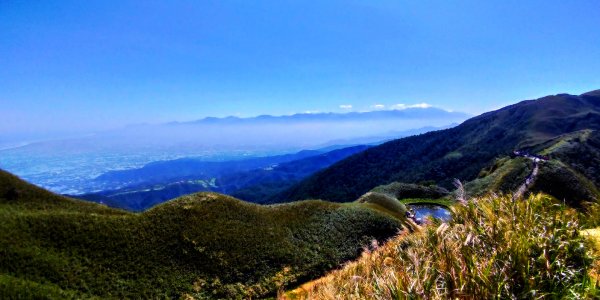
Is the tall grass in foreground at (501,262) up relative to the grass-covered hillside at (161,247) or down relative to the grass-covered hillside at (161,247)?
up

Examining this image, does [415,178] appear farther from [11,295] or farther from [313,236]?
[11,295]

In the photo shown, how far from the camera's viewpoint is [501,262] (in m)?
9.42

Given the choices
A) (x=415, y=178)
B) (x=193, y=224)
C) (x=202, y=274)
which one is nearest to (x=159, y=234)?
(x=193, y=224)

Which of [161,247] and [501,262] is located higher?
[501,262]

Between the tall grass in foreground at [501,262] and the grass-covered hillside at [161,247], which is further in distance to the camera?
the grass-covered hillside at [161,247]

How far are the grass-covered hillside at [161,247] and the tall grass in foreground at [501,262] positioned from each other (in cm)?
2228

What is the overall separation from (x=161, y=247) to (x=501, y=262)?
30.0 m

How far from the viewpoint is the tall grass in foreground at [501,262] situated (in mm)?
8344

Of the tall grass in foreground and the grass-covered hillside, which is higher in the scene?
the tall grass in foreground

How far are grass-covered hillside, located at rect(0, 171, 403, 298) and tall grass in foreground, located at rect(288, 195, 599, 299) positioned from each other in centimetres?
2228

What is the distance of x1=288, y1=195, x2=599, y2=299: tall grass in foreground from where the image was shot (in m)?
8.34

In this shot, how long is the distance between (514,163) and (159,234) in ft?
281

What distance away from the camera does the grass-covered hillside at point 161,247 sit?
27109mm

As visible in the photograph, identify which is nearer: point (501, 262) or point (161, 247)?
point (501, 262)
